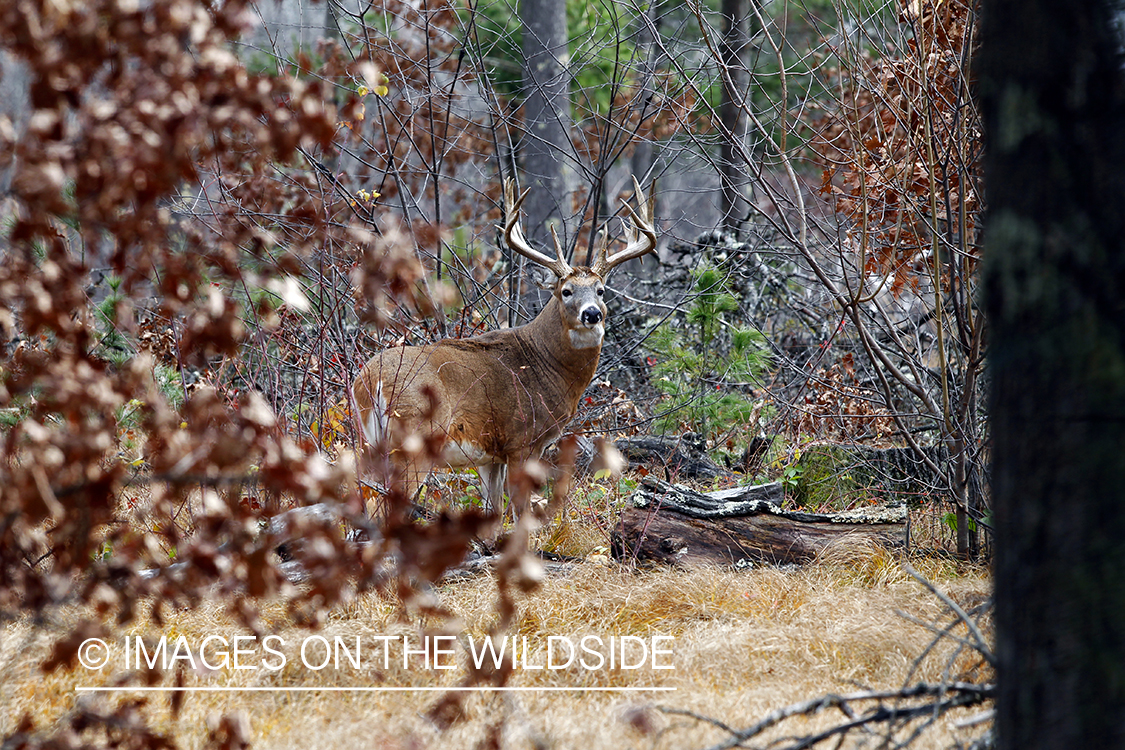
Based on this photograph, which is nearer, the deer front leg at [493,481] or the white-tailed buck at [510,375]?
the white-tailed buck at [510,375]

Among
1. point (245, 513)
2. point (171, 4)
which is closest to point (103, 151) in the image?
point (171, 4)

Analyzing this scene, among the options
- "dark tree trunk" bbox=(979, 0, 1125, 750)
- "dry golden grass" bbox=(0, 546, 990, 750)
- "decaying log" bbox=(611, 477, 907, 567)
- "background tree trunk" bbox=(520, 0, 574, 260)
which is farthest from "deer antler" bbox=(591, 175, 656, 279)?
"dark tree trunk" bbox=(979, 0, 1125, 750)

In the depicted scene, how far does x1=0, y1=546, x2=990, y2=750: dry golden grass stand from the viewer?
3.15m

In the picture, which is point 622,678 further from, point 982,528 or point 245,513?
point 982,528

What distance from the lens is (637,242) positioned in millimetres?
7242

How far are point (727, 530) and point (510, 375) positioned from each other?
206 cm

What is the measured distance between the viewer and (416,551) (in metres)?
1.78

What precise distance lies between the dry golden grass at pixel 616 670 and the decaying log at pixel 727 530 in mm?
182

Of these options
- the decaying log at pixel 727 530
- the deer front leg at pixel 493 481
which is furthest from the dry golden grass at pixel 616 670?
the deer front leg at pixel 493 481

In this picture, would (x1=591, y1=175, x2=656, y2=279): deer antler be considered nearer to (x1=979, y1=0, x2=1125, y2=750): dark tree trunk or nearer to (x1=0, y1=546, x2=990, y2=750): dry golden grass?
(x1=0, y1=546, x2=990, y2=750): dry golden grass

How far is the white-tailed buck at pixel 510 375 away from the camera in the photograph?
5.93 metres

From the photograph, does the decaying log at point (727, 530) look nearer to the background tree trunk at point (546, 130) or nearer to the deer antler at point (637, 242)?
the deer antler at point (637, 242)

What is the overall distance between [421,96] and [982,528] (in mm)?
5064

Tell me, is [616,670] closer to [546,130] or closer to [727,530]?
[727,530]
